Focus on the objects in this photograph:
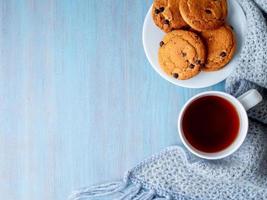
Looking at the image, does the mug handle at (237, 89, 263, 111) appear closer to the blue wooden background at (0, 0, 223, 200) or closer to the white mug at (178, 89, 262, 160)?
the white mug at (178, 89, 262, 160)

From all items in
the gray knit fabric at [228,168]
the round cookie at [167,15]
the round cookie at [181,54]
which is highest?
the round cookie at [167,15]

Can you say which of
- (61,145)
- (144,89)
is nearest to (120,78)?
(144,89)

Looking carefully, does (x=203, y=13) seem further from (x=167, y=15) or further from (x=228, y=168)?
(x=228, y=168)

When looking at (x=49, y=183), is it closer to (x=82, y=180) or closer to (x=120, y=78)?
(x=82, y=180)

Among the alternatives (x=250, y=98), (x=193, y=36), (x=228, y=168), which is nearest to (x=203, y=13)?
(x=193, y=36)

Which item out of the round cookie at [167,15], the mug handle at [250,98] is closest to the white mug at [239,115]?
the mug handle at [250,98]

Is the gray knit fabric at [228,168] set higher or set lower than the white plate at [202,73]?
lower

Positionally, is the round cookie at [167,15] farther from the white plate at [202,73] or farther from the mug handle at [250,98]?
the mug handle at [250,98]
